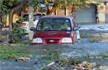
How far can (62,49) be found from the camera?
8.32m

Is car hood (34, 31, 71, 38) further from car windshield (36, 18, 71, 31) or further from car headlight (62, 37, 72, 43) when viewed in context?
car windshield (36, 18, 71, 31)

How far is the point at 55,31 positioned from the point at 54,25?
1.57ft

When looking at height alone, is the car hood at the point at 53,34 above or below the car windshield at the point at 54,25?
below

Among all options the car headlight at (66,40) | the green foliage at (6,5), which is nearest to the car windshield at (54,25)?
the car headlight at (66,40)

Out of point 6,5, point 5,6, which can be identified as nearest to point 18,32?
point 5,6

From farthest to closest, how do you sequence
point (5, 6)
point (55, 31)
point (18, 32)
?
point (18, 32)
point (5, 6)
point (55, 31)

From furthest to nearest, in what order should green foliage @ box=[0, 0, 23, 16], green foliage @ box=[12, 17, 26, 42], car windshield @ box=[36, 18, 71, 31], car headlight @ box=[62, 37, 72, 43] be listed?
green foliage @ box=[12, 17, 26, 42] → green foliage @ box=[0, 0, 23, 16] → car windshield @ box=[36, 18, 71, 31] → car headlight @ box=[62, 37, 72, 43]

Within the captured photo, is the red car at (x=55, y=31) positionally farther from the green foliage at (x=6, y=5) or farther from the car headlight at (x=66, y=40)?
the green foliage at (x=6, y=5)

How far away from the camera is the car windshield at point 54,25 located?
33.4 feet

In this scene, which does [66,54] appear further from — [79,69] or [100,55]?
[79,69]

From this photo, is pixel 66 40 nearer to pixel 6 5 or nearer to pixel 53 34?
pixel 53 34

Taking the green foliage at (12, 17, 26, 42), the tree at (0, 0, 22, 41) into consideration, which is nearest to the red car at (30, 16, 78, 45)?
the green foliage at (12, 17, 26, 42)

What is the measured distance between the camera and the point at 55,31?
991 centimetres

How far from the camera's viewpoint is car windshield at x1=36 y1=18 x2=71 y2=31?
10172 millimetres
